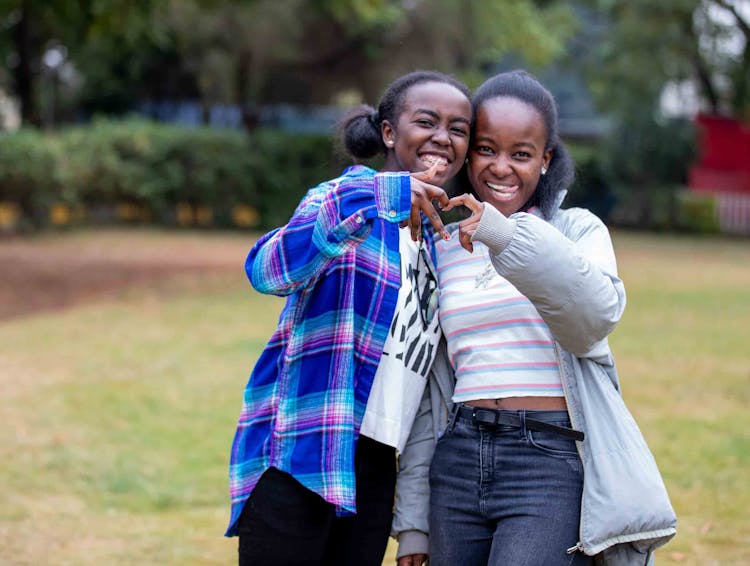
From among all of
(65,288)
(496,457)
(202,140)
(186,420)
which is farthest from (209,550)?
(202,140)

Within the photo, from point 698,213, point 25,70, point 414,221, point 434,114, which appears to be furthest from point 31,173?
point 414,221

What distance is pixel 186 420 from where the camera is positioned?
6.96 m

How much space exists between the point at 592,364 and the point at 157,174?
20836 millimetres

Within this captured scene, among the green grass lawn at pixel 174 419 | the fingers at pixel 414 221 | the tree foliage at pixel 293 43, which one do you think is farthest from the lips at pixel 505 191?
the tree foliage at pixel 293 43

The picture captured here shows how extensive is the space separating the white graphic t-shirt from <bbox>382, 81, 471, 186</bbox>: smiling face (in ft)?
0.67

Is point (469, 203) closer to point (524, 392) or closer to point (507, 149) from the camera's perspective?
point (507, 149)

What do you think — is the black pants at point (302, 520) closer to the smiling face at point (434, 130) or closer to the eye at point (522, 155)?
the smiling face at point (434, 130)

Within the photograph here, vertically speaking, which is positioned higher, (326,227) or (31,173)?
(326,227)

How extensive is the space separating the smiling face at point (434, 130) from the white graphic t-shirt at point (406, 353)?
203 mm

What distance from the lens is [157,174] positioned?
74.0 ft

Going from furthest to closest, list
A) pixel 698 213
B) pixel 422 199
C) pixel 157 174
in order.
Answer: pixel 698 213, pixel 157 174, pixel 422 199

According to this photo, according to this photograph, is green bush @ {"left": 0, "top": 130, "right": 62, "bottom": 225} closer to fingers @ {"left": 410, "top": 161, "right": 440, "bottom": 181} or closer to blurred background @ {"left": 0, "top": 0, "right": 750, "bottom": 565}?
blurred background @ {"left": 0, "top": 0, "right": 750, "bottom": 565}

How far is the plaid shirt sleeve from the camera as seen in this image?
2490mm

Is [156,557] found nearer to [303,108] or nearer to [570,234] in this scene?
[570,234]
